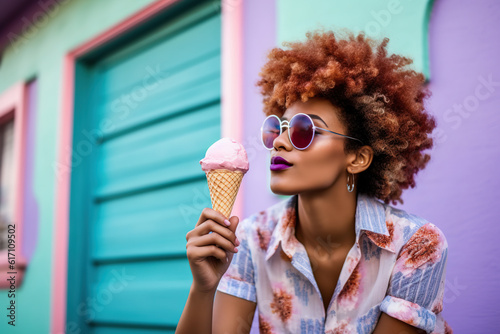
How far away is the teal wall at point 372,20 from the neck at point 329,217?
2.99 ft

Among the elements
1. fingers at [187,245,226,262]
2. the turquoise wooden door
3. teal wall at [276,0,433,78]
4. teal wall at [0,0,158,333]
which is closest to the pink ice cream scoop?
fingers at [187,245,226,262]

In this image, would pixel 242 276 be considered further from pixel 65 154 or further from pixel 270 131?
pixel 65 154

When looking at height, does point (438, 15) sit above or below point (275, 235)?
above

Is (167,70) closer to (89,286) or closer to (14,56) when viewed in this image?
(89,286)

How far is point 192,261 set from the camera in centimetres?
170

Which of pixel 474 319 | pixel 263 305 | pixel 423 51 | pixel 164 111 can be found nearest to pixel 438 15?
pixel 423 51

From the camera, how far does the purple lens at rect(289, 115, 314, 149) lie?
6.23 feet

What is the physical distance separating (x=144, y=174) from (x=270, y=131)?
8.53 feet

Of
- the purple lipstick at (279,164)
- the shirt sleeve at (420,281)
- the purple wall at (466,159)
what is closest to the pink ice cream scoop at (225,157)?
the purple lipstick at (279,164)

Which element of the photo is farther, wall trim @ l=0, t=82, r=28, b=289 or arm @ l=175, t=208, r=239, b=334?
wall trim @ l=0, t=82, r=28, b=289

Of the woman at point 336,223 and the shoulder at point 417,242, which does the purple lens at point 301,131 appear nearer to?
the woman at point 336,223

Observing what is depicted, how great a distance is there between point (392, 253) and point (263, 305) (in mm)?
657

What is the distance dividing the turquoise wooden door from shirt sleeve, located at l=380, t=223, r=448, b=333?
2.07m

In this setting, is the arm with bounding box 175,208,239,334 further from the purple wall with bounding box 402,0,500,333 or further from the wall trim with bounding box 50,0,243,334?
the wall trim with bounding box 50,0,243,334
